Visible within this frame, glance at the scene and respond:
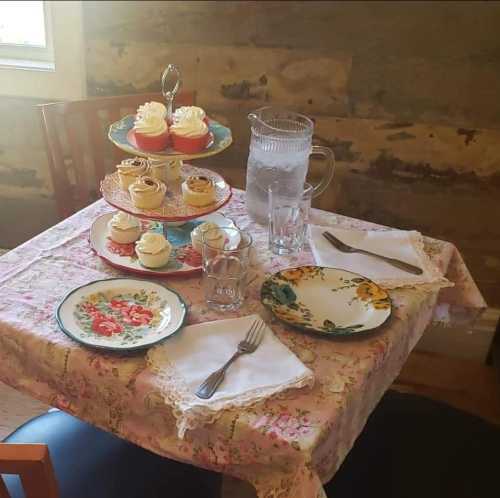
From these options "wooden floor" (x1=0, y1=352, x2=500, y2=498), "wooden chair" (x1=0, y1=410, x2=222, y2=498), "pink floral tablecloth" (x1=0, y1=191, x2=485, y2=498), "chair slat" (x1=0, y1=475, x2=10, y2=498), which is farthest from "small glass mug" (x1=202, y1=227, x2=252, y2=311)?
"wooden floor" (x1=0, y1=352, x2=500, y2=498)

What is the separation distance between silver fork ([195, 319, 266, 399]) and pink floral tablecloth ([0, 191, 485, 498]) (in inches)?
1.6

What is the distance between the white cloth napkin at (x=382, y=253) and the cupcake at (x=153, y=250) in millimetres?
296

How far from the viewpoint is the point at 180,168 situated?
1.32m

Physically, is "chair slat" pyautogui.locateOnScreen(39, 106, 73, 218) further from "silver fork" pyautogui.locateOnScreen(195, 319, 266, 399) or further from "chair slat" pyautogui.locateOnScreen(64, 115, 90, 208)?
"silver fork" pyautogui.locateOnScreen(195, 319, 266, 399)

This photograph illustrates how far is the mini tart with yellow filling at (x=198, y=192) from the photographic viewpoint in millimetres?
1171

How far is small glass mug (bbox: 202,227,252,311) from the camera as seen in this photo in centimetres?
108

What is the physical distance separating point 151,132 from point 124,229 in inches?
7.6

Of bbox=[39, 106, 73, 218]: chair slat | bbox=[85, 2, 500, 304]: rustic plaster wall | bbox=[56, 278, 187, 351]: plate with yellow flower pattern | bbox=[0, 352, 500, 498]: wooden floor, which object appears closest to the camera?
bbox=[56, 278, 187, 351]: plate with yellow flower pattern

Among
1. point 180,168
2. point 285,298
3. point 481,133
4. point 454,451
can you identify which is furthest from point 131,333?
point 481,133

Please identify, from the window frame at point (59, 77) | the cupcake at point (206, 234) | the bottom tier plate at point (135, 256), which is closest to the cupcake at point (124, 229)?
the bottom tier plate at point (135, 256)

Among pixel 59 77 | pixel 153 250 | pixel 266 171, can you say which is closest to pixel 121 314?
pixel 153 250

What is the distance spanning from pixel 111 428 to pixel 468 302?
80 cm

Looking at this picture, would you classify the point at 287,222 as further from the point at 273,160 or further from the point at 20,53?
the point at 20,53

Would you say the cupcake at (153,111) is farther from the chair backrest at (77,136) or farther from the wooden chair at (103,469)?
the wooden chair at (103,469)
